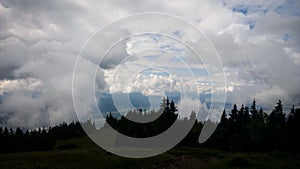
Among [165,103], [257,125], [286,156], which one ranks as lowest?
[286,156]

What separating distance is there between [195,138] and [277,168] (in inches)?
1627

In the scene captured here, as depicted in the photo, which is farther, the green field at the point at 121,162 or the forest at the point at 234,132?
the forest at the point at 234,132

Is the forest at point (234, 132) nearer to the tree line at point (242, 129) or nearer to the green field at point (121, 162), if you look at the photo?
the tree line at point (242, 129)

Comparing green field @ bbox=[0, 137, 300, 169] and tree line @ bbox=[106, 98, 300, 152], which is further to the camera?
tree line @ bbox=[106, 98, 300, 152]

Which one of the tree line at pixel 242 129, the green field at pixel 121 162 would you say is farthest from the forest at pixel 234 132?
the green field at pixel 121 162

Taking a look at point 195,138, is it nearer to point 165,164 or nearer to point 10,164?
point 165,164

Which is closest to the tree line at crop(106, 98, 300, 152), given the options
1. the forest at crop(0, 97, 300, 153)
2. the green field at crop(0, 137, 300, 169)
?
the forest at crop(0, 97, 300, 153)

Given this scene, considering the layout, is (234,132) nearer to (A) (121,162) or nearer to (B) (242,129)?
(B) (242,129)

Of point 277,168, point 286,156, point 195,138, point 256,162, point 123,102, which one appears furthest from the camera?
point 195,138

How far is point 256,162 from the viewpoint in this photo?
173 feet

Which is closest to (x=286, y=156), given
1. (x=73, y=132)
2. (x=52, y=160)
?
(x=52, y=160)

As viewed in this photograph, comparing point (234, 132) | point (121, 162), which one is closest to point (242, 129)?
point (234, 132)

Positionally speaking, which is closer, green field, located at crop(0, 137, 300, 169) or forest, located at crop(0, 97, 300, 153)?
green field, located at crop(0, 137, 300, 169)

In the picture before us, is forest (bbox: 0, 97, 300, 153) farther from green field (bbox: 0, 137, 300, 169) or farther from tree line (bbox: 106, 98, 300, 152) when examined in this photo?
green field (bbox: 0, 137, 300, 169)
